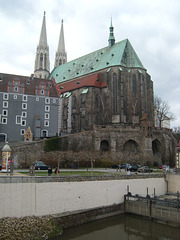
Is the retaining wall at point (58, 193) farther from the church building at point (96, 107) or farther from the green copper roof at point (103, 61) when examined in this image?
the green copper roof at point (103, 61)

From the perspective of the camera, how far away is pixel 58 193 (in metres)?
20.8

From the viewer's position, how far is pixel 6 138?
166 feet

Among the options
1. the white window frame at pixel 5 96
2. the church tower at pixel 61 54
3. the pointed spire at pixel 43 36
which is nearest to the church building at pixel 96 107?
the white window frame at pixel 5 96

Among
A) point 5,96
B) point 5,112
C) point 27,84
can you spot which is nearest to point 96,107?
point 27,84

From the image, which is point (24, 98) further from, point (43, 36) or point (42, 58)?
point (43, 36)

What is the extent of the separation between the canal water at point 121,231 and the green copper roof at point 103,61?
51.1m

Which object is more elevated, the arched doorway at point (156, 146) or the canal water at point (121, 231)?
the arched doorway at point (156, 146)

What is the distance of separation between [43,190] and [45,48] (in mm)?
89126

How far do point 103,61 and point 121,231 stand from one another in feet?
197

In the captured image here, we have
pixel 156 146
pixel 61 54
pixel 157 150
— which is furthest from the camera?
pixel 61 54

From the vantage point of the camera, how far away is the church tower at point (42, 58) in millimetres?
99438

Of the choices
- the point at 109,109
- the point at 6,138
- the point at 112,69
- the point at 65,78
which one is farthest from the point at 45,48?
the point at 6,138

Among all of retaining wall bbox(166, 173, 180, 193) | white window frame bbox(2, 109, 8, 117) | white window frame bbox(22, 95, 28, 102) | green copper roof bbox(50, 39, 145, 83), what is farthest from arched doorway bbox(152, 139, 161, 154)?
white window frame bbox(2, 109, 8, 117)

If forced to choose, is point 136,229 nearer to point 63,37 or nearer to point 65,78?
point 65,78
